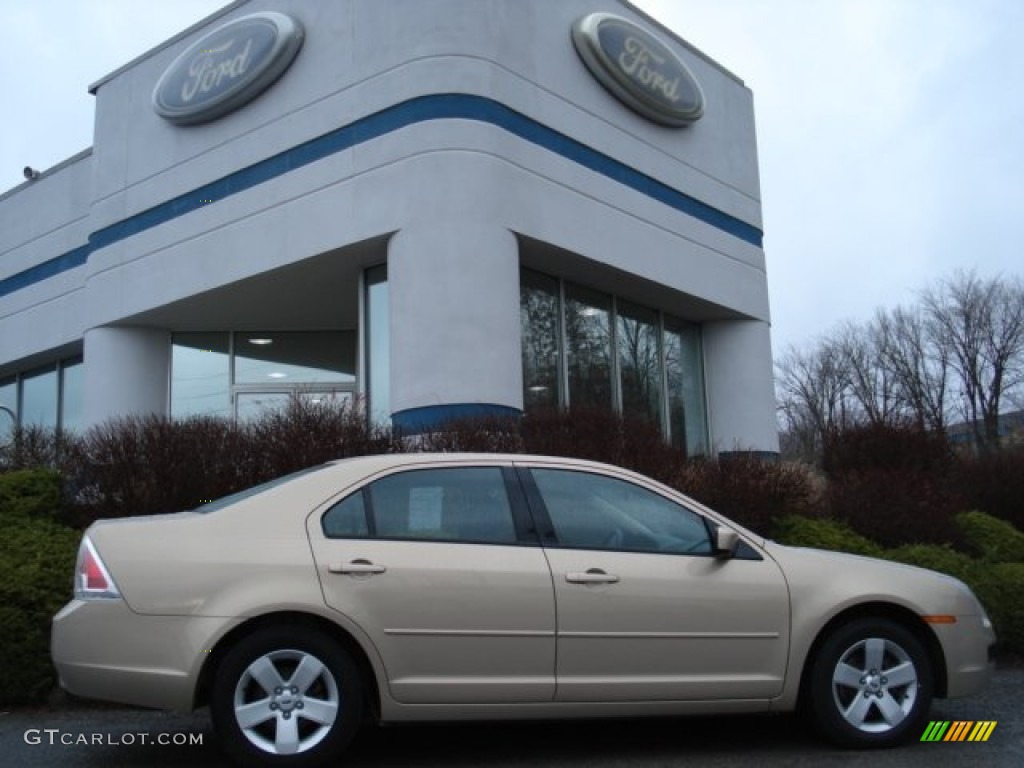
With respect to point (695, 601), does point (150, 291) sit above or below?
above

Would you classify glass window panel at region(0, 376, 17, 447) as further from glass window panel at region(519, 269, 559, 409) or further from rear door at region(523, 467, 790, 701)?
rear door at region(523, 467, 790, 701)

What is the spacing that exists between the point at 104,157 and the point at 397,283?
7124 mm

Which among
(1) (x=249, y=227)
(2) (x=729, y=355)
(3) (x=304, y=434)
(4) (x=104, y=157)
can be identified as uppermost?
(4) (x=104, y=157)

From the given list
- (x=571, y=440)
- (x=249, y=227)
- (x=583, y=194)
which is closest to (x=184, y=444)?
(x=571, y=440)

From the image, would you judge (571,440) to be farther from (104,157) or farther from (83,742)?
(104,157)

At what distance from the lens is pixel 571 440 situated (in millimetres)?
9258

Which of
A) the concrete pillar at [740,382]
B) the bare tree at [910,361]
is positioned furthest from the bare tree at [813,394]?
the concrete pillar at [740,382]

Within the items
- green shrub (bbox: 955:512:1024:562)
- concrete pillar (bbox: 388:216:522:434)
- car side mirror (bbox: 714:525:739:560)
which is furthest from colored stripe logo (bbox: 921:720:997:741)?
concrete pillar (bbox: 388:216:522:434)

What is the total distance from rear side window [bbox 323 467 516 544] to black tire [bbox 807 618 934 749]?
1697 millimetres

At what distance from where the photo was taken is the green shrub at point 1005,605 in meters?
7.43

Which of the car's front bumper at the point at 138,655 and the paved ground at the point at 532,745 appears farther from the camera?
the paved ground at the point at 532,745

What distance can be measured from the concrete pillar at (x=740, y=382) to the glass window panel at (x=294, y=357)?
6.24 m

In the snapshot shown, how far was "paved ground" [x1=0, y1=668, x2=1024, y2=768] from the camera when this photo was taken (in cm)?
477

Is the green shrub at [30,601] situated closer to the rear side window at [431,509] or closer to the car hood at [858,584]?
the rear side window at [431,509]
